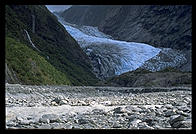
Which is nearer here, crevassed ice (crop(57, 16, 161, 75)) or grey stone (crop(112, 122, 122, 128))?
grey stone (crop(112, 122, 122, 128))

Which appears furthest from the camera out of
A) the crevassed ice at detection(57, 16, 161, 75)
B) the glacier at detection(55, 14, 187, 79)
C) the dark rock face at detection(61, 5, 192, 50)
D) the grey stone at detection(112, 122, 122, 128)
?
the dark rock face at detection(61, 5, 192, 50)

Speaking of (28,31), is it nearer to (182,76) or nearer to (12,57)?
(12,57)

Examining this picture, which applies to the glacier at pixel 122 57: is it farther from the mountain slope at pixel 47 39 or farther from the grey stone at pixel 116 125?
the grey stone at pixel 116 125

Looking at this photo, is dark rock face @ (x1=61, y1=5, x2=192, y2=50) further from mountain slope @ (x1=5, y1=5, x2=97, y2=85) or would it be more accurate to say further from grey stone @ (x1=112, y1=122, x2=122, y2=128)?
grey stone @ (x1=112, y1=122, x2=122, y2=128)

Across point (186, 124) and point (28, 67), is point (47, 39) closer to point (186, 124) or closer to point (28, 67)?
point (28, 67)

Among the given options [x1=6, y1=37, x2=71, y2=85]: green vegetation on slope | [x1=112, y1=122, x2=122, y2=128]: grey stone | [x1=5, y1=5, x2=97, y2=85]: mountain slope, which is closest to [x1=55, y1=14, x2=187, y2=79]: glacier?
[x1=5, y1=5, x2=97, y2=85]: mountain slope

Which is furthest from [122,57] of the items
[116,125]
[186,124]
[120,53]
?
[186,124]
